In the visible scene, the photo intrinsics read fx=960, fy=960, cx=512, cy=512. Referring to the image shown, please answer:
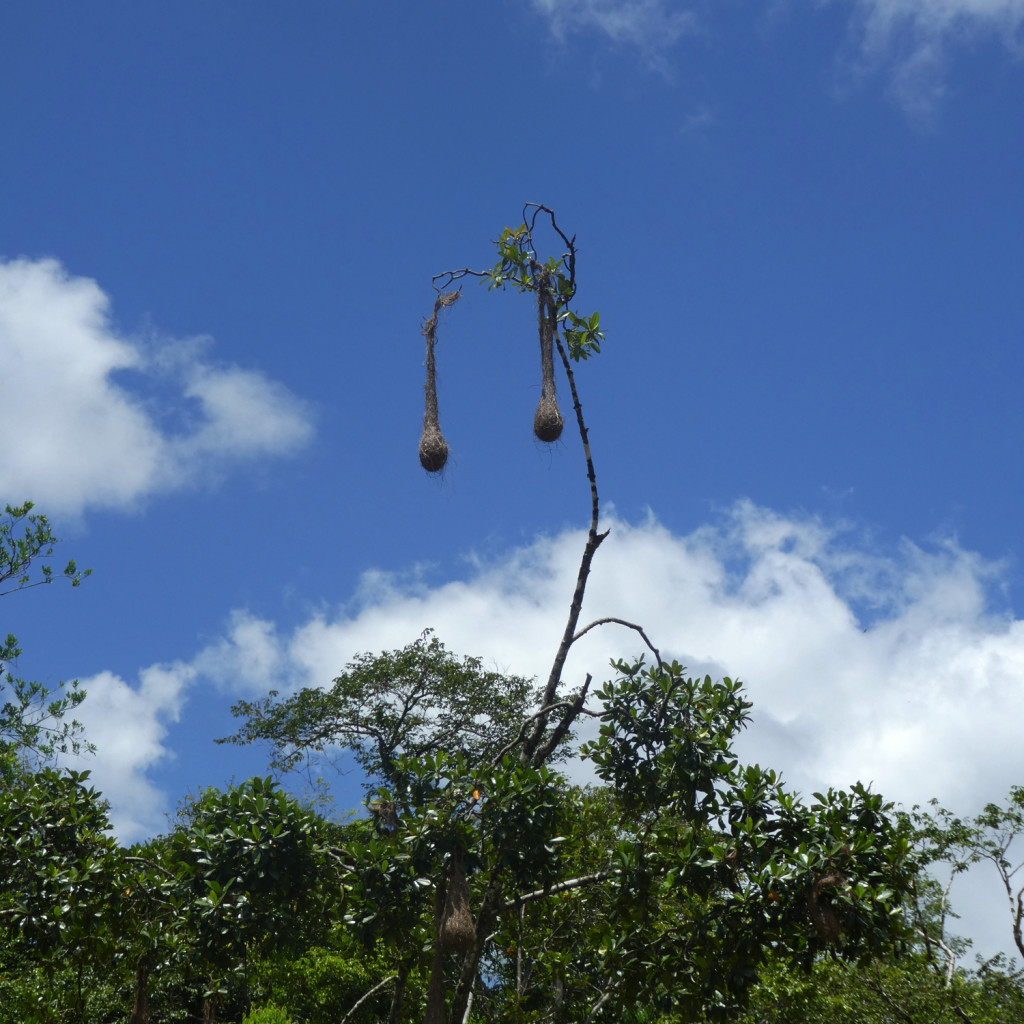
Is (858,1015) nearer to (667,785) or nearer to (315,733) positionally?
(667,785)

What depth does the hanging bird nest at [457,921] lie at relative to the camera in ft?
24.3

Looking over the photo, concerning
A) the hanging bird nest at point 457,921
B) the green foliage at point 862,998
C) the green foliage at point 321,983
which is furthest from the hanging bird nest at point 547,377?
the green foliage at point 321,983

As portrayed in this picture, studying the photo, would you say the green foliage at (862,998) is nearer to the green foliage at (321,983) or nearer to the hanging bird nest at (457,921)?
the hanging bird nest at (457,921)

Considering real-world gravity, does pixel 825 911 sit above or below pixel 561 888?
below

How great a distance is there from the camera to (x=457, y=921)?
24.4 feet

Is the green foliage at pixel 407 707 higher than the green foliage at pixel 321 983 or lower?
higher

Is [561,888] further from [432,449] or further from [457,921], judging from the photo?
[432,449]

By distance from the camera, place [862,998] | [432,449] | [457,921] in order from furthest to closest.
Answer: [862,998] < [432,449] < [457,921]

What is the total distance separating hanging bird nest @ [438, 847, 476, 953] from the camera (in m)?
7.41

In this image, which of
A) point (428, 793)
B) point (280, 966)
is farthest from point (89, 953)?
point (280, 966)

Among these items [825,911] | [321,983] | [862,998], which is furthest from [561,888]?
[321,983]

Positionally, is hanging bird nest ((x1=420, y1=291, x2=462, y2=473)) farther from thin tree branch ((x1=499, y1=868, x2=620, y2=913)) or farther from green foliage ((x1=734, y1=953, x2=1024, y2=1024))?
green foliage ((x1=734, y1=953, x2=1024, y2=1024))

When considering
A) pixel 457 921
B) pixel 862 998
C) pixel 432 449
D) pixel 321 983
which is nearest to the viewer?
pixel 457 921

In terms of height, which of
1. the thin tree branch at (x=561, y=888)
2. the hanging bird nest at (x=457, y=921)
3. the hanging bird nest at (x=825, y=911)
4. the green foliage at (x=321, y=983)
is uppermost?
the green foliage at (x=321, y=983)
